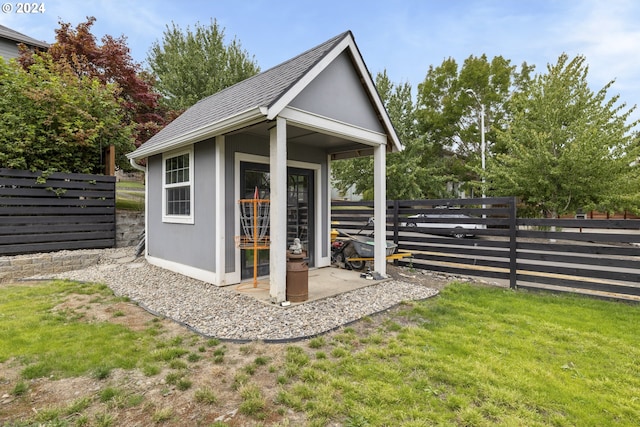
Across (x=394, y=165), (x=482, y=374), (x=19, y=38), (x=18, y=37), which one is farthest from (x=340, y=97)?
(x=18, y=37)

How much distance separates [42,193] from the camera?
6852mm

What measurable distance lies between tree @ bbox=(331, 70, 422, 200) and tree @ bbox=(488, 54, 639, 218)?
4492 millimetres

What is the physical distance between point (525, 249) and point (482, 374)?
12.4ft

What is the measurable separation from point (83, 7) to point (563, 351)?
51.6 feet

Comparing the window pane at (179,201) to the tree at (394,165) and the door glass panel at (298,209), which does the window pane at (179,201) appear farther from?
the tree at (394,165)

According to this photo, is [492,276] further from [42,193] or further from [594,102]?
[42,193]

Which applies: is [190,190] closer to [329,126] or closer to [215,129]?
[215,129]

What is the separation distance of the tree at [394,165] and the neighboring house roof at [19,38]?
51.3 ft

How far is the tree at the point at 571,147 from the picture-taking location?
927 centimetres

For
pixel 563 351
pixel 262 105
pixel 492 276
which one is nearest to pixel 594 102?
pixel 492 276

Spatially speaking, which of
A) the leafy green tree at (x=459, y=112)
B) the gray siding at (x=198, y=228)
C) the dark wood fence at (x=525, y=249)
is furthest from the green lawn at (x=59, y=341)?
the leafy green tree at (x=459, y=112)

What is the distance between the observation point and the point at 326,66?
16.3 feet

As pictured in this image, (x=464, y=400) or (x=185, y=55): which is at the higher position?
(x=185, y=55)

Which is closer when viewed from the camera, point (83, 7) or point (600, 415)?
point (600, 415)
